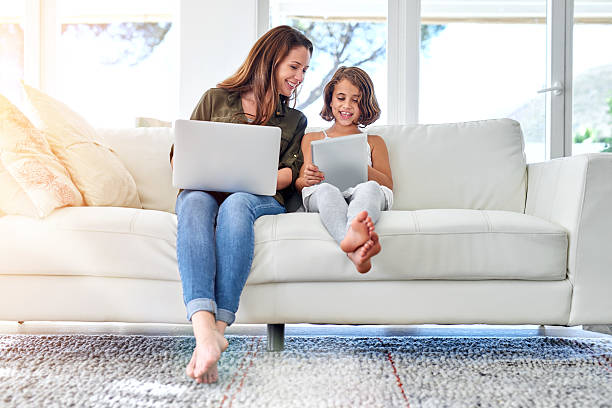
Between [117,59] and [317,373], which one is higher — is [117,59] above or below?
above

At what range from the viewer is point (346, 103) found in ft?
Answer: 6.89

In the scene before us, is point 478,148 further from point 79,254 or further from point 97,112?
point 97,112

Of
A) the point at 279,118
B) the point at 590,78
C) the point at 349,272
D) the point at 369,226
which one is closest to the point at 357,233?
the point at 369,226

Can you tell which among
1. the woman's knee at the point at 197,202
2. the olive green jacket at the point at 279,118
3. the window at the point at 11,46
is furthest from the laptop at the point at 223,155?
the window at the point at 11,46

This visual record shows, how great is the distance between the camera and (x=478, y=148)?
2084 millimetres

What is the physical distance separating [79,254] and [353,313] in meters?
0.79

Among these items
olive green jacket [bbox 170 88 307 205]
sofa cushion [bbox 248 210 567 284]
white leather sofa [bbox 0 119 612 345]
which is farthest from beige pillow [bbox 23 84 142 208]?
sofa cushion [bbox 248 210 567 284]

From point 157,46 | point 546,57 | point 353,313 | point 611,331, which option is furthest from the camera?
point 157,46

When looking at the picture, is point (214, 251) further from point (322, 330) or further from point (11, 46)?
point (11, 46)

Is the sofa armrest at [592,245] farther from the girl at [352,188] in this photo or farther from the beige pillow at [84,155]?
the beige pillow at [84,155]

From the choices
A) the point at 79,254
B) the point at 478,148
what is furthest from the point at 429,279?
the point at 79,254

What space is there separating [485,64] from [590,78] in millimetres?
621

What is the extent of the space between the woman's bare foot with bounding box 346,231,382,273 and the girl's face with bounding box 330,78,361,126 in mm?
849

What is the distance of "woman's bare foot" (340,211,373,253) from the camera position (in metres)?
1.35
